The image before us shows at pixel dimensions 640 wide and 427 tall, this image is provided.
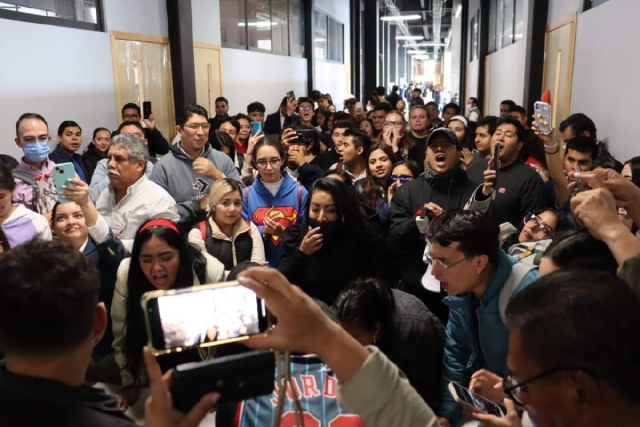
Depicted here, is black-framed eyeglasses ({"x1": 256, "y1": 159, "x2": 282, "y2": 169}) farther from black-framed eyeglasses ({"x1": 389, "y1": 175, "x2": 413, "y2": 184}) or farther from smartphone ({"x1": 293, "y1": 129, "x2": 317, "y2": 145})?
smartphone ({"x1": 293, "y1": 129, "x2": 317, "y2": 145})

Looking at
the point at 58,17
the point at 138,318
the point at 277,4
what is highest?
the point at 277,4

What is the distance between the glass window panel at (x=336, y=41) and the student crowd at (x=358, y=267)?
913 cm

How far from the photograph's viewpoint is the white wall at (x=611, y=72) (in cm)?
408

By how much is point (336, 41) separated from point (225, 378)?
14.2 metres

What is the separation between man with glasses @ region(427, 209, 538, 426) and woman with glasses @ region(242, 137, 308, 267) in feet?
4.51

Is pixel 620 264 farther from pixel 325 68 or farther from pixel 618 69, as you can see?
pixel 325 68

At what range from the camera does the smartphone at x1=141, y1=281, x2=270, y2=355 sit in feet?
3.05

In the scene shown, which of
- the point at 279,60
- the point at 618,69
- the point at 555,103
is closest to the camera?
the point at 618,69

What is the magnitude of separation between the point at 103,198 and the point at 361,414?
2.48 metres

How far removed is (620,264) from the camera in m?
1.46

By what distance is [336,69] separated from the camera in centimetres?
1381

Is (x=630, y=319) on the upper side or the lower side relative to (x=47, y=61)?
lower

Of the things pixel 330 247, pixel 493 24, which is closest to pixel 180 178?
pixel 330 247

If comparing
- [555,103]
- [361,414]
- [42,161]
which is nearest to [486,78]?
[555,103]
